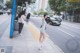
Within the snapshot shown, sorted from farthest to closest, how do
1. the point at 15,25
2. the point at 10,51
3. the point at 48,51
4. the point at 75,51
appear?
the point at 15,25 → the point at 75,51 → the point at 48,51 → the point at 10,51

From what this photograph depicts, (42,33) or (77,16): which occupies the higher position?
(42,33)

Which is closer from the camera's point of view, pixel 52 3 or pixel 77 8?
pixel 77 8

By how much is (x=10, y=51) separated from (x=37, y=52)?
116cm

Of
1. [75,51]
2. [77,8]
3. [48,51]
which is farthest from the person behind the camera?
[77,8]

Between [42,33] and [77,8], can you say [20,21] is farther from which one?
[77,8]

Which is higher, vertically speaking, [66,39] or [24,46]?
[24,46]

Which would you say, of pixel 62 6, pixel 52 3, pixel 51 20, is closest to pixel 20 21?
pixel 51 20

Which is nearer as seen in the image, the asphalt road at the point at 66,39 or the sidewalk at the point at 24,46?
the sidewalk at the point at 24,46

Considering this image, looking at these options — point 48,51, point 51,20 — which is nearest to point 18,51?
point 48,51

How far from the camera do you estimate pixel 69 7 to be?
6588cm

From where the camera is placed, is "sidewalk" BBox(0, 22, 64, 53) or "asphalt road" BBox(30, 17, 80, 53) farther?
"asphalt road" BBox(30, 17, 80, 53)

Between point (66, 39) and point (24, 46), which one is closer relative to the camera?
point (24, 46)

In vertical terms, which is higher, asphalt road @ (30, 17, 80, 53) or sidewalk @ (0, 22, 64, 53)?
sidewalk @ (0, 22, 64, 53)

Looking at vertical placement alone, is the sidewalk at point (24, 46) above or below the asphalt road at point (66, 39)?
above
